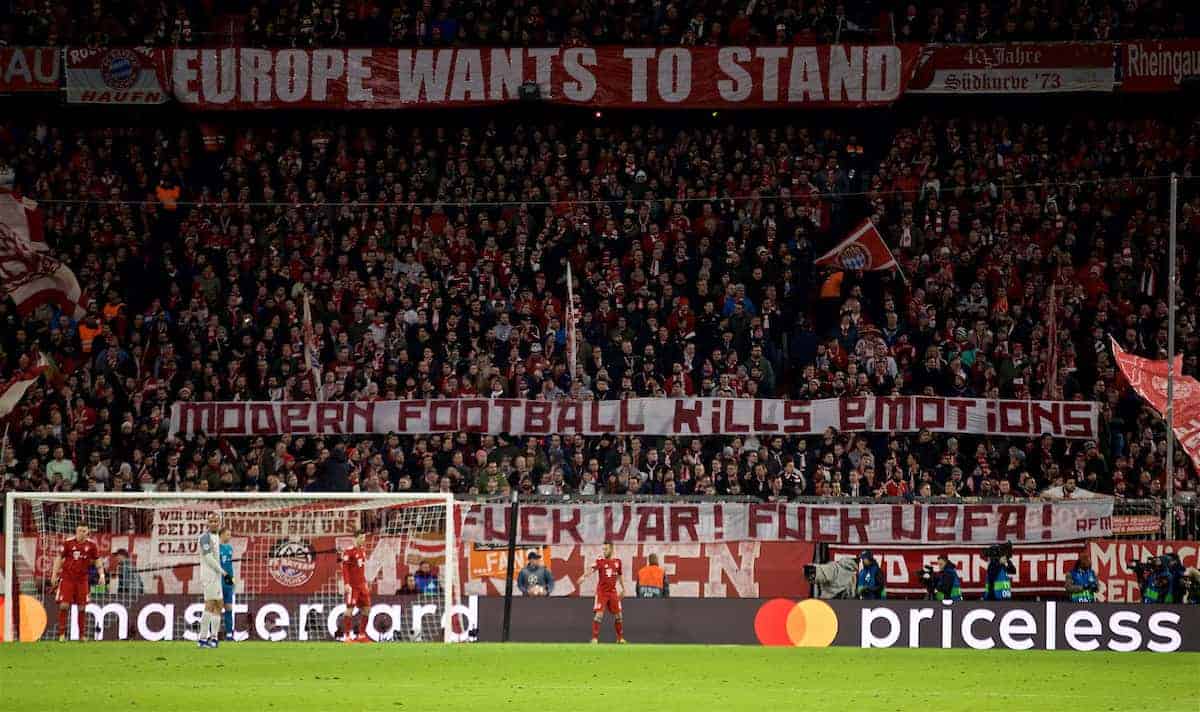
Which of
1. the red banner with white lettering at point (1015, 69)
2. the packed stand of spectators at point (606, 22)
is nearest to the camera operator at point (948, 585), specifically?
the red banner with white lettering at point (1015, 69)

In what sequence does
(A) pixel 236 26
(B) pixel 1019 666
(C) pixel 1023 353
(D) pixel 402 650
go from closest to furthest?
(B) pixel 1019 666, (D) pixel 402 650, (C) pixel 1023 353, (A) pixel 236 26

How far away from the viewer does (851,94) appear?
32.1m

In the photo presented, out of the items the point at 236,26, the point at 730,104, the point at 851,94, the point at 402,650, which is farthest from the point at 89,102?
the point at 402,650

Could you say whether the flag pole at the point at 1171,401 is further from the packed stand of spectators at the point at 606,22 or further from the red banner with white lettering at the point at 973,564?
the packed stand of spectators at the point at 606,22

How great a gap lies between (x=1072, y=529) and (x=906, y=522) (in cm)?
224

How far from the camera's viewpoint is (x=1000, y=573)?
22.9m

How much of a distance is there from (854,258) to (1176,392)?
719 centimetres

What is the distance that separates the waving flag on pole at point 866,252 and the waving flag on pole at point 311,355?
9052 mm

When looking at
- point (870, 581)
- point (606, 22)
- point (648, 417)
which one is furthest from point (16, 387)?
point (870, 581)

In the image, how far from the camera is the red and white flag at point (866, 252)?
29.5 metres

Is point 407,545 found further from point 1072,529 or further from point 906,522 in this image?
point 1072,529

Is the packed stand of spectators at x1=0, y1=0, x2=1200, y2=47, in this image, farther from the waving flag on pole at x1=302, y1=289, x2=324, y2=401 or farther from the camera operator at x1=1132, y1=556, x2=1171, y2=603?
the camera operator at x1=1132, y1=556, x2=1171, y2=603

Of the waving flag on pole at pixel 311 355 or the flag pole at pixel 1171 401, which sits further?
the waving flag on pole at pixel 311 355

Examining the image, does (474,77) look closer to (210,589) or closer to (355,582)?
(355,582)
